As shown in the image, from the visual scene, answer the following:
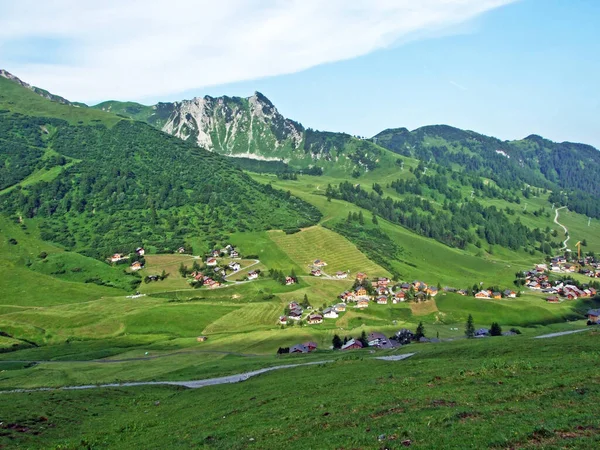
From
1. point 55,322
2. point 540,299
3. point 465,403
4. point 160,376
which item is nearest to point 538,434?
point 465,403

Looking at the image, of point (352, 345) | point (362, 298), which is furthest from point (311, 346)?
point (362, 298)

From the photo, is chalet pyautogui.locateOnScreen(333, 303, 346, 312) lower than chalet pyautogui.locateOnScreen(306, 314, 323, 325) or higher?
higher

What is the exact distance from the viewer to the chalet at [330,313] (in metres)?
158

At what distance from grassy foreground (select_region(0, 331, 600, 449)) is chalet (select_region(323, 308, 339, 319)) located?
9647 centimetres

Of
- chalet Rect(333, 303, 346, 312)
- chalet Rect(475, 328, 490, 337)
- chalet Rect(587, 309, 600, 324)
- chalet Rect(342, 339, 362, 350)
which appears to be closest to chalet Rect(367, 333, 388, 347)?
chalet Rect(342, 339, 362, 350)

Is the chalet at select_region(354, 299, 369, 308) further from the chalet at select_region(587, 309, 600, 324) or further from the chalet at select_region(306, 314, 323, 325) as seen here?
the chalet at select_region(587, 309, 600, 324)

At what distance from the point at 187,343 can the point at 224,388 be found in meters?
76.4

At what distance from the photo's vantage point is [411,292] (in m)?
183

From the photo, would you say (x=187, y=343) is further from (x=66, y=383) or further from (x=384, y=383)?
(x=384, y=383)

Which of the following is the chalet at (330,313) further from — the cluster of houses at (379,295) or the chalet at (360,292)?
the chalet at (360,292)

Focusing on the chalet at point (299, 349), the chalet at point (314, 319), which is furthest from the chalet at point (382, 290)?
the chalet at point (299, 349)

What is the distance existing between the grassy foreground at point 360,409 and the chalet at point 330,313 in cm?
9647

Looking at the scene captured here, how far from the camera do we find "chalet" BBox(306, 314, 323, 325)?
151m

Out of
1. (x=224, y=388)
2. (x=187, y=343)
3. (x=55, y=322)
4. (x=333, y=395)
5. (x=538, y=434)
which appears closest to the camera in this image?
(x=538, y=434)
